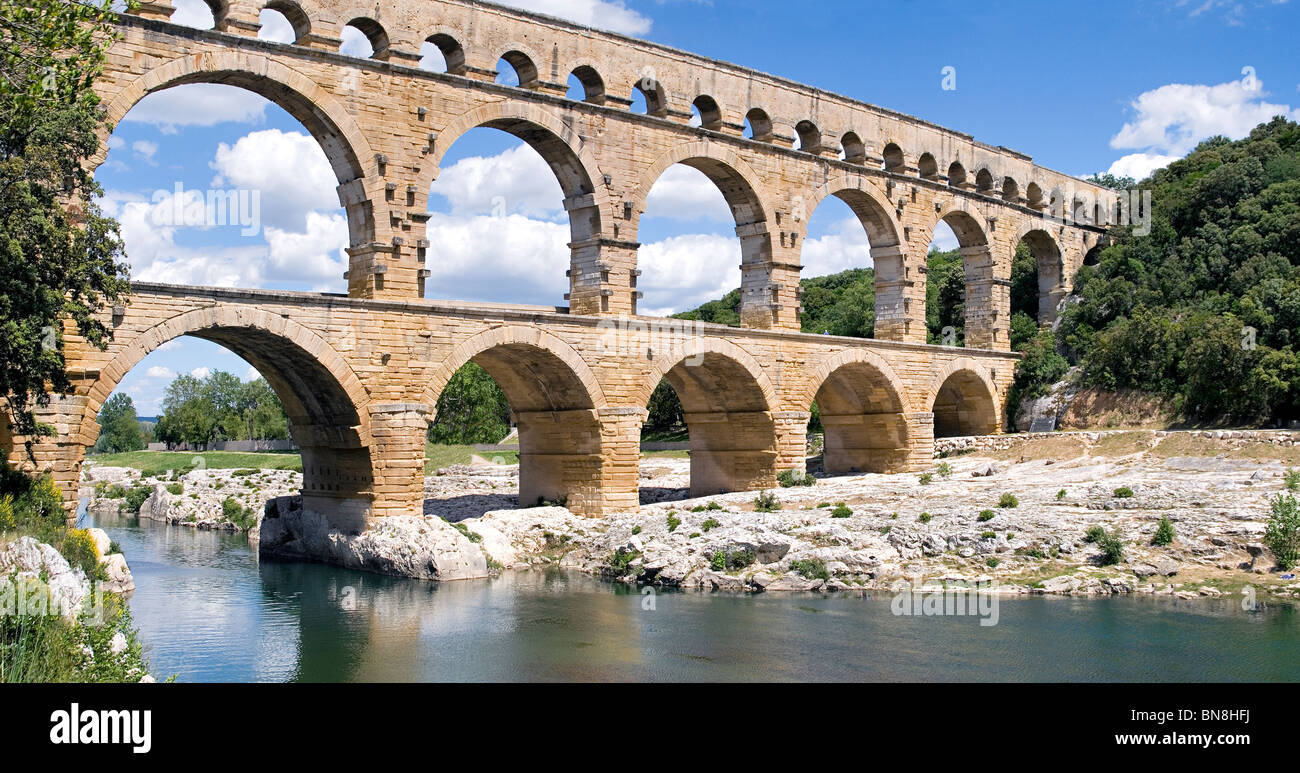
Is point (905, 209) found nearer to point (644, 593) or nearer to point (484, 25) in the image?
point (484, 25)

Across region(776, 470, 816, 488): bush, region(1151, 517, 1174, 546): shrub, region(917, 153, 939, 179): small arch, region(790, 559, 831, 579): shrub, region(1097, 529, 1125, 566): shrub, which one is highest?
region(917, 153, 939, 179): small arch

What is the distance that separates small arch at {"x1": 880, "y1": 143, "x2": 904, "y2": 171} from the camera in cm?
3488

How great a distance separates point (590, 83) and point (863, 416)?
13237 millimetres

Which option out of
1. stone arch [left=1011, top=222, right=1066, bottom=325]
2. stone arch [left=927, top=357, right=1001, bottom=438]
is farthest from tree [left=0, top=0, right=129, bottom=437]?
stone arch [left=1011, top=222, right=1066, bottom=325]

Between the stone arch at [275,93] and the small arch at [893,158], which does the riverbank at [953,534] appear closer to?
the stone arch at [275,93]

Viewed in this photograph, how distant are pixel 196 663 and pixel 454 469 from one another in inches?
950

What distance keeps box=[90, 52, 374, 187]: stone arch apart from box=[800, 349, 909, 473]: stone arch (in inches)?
574

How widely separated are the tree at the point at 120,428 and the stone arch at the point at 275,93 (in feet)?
221

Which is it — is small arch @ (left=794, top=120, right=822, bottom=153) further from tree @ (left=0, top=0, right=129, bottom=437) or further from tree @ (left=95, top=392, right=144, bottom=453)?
tree @ (left=95, top=392, right=144, bottom=453)

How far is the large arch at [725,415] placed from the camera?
2933 centimetres

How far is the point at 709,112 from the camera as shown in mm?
29969

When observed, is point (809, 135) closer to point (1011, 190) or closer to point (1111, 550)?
point (1011, 190)

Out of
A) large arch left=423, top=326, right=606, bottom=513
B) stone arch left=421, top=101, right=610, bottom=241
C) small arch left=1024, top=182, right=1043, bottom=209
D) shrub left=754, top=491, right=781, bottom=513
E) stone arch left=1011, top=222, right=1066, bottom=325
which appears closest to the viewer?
stone arch left=421, top=101, right=610, bottom=241

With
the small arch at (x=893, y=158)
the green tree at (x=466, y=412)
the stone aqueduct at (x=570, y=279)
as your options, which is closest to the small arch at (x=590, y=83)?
the stone aqueduct at (x=570, y=279)
